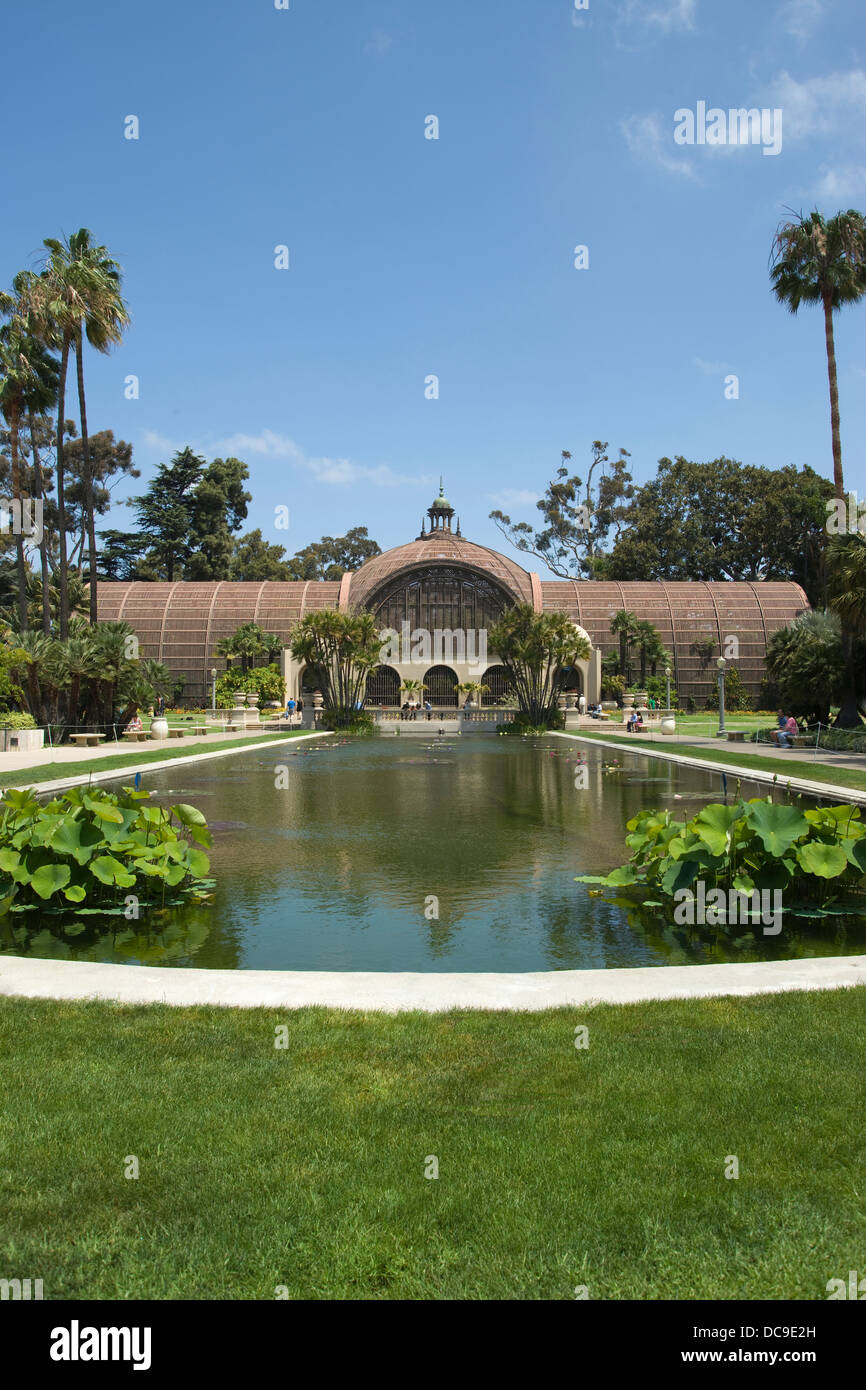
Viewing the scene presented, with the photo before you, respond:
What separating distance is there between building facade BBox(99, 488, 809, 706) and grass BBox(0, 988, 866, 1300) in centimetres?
5853

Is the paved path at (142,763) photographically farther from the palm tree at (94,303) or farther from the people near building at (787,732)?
the people near building at (787,732)

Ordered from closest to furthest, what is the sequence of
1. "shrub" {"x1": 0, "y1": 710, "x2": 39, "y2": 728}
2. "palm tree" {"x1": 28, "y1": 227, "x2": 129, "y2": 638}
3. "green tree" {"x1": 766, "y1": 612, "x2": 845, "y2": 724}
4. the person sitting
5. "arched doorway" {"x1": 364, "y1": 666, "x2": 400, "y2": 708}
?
"shrub" {"x1": 0, "y1": 710, "x2": 39, "y2": 728} < the person sitting < "green tree" {"x1": 766, "y1": 612, "x2": 845, "y2": 724} < "palm tree" {"x1": 28, "y1": 227, "x2": 129, "y2": 638} < "arched doorway" {"x1": 364, "y1": 666, "x2": 400, "y2": 708}

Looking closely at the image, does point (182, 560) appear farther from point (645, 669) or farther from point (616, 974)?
point (616, 974)

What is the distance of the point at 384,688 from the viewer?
221 feet

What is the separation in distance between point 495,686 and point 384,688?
7.52m

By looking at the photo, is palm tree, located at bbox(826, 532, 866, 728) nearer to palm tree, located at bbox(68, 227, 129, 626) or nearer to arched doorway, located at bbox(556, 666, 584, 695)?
palm tree, located at bbox(68, 227, 129, 626)

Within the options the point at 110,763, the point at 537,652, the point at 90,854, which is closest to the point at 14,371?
the point at 110,763

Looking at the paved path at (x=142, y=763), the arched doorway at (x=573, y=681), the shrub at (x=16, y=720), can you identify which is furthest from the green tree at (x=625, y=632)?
the shrub at (x=16, y=720)

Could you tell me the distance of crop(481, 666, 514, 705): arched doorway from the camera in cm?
6675

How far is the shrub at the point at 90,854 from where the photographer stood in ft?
30.0

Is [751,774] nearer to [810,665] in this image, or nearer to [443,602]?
[810,665]

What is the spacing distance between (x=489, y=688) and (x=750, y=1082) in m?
62.2

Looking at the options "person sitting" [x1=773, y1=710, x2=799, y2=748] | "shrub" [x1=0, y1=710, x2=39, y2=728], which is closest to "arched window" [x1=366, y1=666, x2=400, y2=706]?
"shrub" [x1=0, y1=710, x2=39, y2=728]
